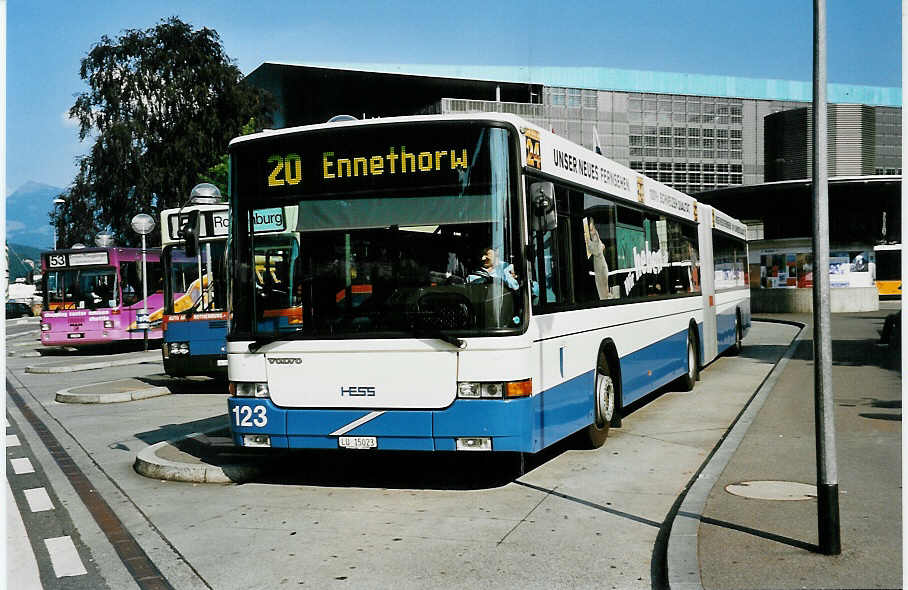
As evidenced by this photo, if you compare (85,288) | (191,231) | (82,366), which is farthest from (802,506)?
(85,288)

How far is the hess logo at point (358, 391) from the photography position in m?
7.87

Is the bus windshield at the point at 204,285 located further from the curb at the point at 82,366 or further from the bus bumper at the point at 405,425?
the bus bumper at the point at 405,425

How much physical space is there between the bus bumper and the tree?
37066 mm

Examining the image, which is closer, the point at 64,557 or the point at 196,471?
the point at 64,557

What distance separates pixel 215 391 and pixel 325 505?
10394 mm

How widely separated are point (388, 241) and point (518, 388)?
5.07ft

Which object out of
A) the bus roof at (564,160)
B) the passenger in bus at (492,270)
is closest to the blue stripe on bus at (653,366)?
the bus roof at (564,160)

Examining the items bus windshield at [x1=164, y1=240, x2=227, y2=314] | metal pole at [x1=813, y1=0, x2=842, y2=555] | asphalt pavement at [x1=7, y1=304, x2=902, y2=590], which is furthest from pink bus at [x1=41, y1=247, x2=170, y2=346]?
metal pole at [x1=813, y1=0, x2=842, y2=555]

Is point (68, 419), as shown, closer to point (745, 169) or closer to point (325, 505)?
point (325, 505)

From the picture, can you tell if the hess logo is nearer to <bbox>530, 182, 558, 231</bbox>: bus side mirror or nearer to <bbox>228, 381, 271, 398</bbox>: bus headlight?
<bbox>228, 381, 271, 398</bbox>: bus headlight

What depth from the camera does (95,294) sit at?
94.5 ft

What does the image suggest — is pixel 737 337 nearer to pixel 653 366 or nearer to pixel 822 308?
pixel 653 366

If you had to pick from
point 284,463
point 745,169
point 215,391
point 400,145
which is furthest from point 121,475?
point 745,169

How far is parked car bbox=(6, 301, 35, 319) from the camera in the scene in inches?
3061
